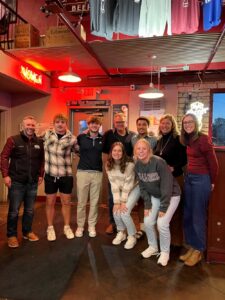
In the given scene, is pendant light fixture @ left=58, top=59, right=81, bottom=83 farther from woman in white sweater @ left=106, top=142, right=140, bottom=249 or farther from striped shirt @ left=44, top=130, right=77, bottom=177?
woman in white sweater @ left=106, top=142, right=140, bottom=249

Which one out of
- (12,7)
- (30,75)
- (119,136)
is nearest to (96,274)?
(119,136)

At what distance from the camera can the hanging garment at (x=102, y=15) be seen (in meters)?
3.13

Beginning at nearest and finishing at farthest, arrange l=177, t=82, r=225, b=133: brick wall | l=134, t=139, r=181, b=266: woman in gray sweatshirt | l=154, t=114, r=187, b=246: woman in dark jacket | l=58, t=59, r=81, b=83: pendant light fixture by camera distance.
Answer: l=134, t=139, r=181, b=266: woman in gray sweatshirt → l=154, t=114, r=187, b=246: woman in dark jacket → l=58, t=59, r=81, b=83: pendant light fixture → l=177, t=82, r=225, b=133: brick wall

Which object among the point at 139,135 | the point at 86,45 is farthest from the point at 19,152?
the point at 86,45

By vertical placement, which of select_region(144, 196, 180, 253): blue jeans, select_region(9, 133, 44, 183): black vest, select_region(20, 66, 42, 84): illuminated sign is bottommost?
select_region(144, 196, 180, 253): blue jeans

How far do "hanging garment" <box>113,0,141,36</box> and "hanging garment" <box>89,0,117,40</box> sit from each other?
0.07m

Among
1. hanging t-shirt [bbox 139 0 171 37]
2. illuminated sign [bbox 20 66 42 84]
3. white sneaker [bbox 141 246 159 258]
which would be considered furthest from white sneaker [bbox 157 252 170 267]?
illuminated sign [bbox 20 66 42 84]

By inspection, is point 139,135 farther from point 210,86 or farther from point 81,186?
point 210,86

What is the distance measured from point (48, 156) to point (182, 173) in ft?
5.33

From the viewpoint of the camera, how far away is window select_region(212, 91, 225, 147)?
3.92 meters

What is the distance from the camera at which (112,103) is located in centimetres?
517

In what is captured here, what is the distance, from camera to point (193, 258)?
2568 millimetres

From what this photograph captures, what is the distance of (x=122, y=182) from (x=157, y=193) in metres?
0.50

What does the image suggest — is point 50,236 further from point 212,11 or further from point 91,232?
point 212,11
